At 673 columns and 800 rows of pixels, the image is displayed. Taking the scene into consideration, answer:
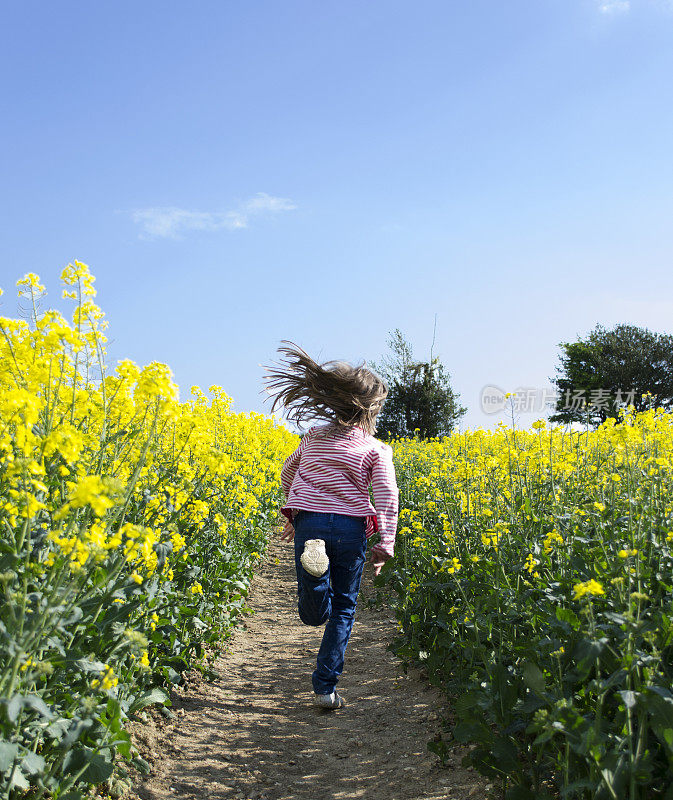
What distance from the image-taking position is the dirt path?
3.16m

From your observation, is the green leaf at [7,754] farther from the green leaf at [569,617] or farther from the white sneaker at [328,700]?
the white sneaker at [328,700]

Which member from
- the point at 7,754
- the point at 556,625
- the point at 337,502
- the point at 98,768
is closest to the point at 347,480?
the point at 337,502

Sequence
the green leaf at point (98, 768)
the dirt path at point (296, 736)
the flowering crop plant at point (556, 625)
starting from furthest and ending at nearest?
1. the dirt path at point (296, 736)
2. the green leaf at point (98, 768)
3. the flowering crop plant at point (556, 625)

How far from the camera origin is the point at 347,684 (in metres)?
4.71

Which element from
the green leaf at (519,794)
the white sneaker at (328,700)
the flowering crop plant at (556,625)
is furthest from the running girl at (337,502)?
the green leaf at (519,794)

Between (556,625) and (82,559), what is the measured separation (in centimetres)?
168

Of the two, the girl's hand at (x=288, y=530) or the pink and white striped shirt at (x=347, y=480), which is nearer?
the pink and white striped shirt at (x=347, y=480)

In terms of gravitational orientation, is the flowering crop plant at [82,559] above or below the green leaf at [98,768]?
above

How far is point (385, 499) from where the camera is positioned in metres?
3.95

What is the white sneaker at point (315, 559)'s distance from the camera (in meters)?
3.69

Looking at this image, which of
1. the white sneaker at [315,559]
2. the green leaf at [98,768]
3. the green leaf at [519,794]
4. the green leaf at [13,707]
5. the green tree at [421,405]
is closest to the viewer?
the green leaf at [13,707]

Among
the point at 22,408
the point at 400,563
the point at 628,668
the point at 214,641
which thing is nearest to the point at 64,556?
the point at 22,408

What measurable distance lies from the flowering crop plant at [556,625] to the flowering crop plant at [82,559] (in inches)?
57.4

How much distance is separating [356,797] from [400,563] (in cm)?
316
